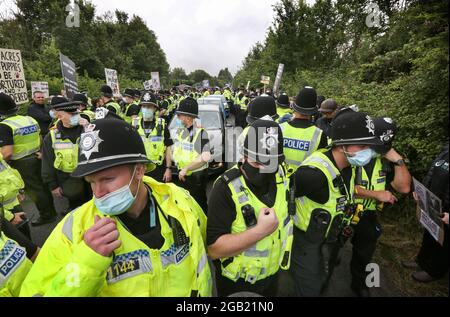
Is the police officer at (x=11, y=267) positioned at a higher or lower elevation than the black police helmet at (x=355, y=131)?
lower

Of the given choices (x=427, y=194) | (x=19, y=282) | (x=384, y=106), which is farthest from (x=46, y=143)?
(x=384, y=106)

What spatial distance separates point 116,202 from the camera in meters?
1.53

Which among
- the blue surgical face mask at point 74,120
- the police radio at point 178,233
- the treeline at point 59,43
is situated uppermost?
the treeline at point 59,43

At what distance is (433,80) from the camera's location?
3.38m

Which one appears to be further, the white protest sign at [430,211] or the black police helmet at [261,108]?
the black police helmet at [261,108]

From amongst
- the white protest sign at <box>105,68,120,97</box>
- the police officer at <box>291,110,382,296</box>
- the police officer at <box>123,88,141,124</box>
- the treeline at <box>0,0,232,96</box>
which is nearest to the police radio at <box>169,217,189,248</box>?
the police officer at <box>291,110,382,296</box>

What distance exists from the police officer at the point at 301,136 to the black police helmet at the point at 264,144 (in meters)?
1.63

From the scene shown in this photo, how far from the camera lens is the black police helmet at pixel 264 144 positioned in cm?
198

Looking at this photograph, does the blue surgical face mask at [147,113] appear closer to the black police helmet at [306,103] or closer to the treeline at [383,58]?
the black police helmet at [306,103]

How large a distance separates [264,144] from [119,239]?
1.17 m

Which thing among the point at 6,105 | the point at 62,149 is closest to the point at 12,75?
the point at 6,105

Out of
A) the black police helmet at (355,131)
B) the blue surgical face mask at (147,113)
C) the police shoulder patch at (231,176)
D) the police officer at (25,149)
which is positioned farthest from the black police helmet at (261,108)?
the police officer at (25,149)

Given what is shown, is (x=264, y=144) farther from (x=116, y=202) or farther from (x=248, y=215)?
(x=116, y=202)

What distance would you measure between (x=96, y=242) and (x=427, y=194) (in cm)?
263
